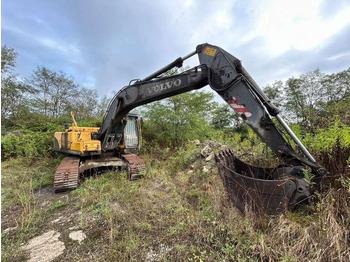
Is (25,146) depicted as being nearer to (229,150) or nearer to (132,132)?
(132,132)

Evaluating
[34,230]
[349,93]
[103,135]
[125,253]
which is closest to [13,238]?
[34,230]

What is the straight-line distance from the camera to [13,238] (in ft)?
8.82

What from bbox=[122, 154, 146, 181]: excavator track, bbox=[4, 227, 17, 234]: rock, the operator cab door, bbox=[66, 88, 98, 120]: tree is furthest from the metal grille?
bbox=[66, 88, 98, 120]: tree

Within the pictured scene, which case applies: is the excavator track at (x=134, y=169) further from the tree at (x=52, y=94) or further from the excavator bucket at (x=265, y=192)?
the tree at (x=52, y=94)

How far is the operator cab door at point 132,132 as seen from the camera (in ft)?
20.4

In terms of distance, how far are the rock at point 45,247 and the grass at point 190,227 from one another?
0.13m

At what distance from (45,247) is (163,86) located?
330 centimetres

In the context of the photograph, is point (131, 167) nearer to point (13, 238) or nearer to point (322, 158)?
point (13, 238)

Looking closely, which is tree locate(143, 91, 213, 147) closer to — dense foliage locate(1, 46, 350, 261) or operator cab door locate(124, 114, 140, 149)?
dense foliage locate(1, 46, 350, 261)

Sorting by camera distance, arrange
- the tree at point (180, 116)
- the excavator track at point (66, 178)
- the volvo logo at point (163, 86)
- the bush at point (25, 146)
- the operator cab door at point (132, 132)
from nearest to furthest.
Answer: the volvo logo at point (163, 86)
the excavator track at point (66, 178)
the operator cab door at point (132, 132)
the bush at point (25, 146)
the tree at point (180, 116)

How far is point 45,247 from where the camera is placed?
2455 millimetres

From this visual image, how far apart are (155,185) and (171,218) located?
1818 mm

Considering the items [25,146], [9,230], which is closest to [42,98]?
[25,146]

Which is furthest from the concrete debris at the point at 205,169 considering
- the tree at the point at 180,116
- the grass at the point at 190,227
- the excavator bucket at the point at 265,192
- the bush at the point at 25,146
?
the bush at the point at 25,146
